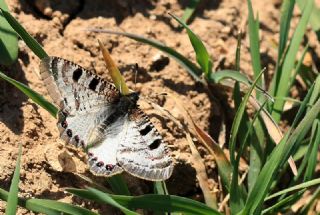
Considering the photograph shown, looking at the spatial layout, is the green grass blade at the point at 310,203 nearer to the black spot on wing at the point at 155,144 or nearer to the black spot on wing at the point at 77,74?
the black spot on wing at the point at 155,144

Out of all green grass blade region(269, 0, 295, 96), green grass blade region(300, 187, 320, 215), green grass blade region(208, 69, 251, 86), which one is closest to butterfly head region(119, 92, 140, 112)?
green grass blade region(208, 69, 251, 86)

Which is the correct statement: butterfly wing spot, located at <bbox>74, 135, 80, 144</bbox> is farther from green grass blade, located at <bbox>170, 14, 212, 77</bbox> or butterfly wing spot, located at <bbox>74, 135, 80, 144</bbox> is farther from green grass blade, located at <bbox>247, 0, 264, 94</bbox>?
green grass blade, located at <bbox>247, 0, 264, 94</bbox>

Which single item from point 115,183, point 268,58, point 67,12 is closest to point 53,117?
point 115,183

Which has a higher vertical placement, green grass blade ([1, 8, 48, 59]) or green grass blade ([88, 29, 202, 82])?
green grass blade ([1, 8, 48, 59])

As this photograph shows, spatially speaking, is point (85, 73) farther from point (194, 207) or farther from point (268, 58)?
point (268, 58)

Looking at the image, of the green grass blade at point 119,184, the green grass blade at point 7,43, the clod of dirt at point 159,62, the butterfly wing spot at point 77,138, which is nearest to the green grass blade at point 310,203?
the green grass blade at point 119,184
